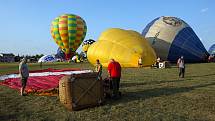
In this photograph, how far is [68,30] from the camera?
37594mm

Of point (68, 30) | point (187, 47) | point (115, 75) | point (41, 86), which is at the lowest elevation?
point (41, 86)

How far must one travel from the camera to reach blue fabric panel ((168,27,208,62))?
34.2m

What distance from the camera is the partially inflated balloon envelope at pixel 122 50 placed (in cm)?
2664

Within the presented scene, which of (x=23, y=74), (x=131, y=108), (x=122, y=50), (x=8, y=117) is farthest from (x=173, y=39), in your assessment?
(x=8, y=117)

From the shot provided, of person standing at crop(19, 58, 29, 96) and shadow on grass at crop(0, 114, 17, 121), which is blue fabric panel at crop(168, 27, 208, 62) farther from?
shadow on grass at crop(0, 114, 17, 121)

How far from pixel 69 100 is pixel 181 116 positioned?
2.89 meters

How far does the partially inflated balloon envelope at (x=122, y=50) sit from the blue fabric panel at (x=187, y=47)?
702 cm

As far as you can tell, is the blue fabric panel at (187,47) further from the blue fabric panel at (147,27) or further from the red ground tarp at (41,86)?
the red ground tarp at (41,86)

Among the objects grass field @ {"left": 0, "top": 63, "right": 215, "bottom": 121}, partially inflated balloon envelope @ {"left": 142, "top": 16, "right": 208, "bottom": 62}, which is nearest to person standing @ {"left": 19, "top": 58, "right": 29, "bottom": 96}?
grass field @ {"left": 0, "top": 63, "right": 215, "bottom": 121}

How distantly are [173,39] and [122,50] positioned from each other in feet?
30.5

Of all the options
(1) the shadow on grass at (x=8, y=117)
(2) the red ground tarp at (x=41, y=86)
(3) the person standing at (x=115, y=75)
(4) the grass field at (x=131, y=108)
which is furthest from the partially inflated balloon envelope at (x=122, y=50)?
(1) the shadow on grass at (x=8, y=117)

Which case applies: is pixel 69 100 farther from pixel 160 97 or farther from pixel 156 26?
pixel 156 26

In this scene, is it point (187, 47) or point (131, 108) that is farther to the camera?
point (187, 47)

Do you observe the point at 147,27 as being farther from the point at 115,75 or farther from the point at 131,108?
the point at 131,108
